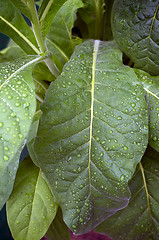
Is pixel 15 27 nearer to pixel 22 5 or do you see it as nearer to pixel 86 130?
pixel 22 5

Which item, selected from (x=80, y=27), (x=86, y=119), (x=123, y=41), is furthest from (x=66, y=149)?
(x=80, y=27)

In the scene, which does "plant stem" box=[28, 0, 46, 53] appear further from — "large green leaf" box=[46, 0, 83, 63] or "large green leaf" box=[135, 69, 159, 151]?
"large green leaf" box=[135, 69, 159, 151]

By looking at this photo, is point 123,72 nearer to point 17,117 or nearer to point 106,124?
point 106,124

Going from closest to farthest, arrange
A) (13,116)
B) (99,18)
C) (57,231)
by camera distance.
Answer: (13,116) → (57,231) → (99,18)

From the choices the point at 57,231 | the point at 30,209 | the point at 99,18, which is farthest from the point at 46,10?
the point at 57,231

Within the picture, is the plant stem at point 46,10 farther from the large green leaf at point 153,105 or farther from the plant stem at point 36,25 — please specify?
the large green leaf at point 153,105

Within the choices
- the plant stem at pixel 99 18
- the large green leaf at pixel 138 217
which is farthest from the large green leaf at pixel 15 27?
the large green leaf at pixel 138 217

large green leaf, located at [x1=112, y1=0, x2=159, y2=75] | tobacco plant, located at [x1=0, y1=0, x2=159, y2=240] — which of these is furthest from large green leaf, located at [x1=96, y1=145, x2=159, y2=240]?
Answer: large green leaf, located at [x1=112, y1=0, x2=159, y2=75]

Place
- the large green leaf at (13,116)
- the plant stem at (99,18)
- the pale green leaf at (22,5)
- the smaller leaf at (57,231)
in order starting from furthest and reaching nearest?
the plant stem at (99,18) < the smaller leaf at (57,231) < the pale green leaf at (22,5) < the large green leaf at (13,116)
